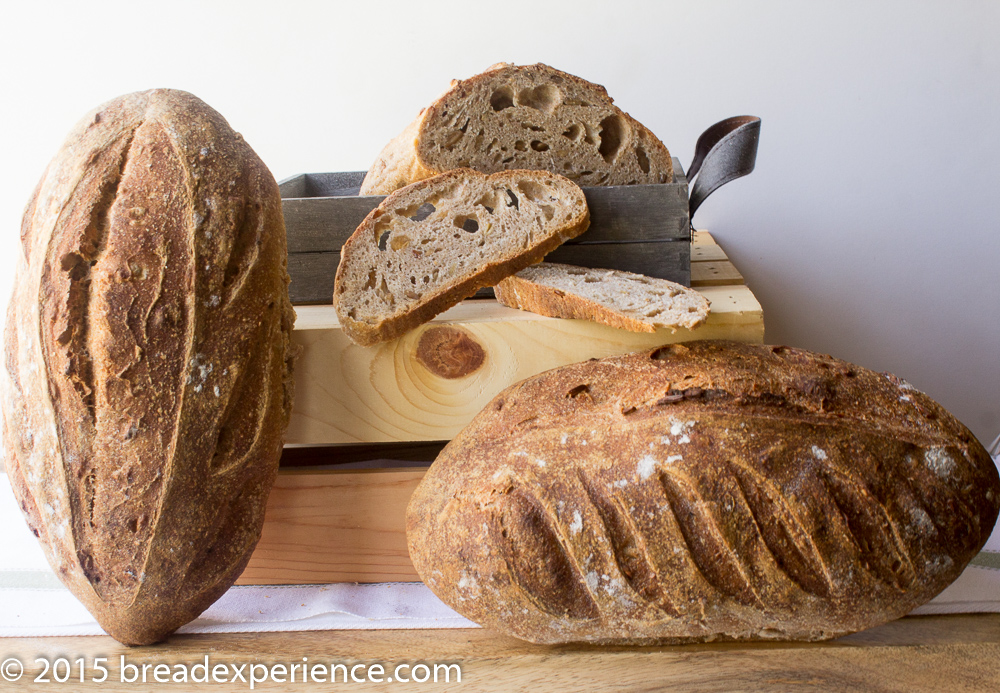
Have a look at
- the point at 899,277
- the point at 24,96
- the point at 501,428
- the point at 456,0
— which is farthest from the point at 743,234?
the point at 24,96

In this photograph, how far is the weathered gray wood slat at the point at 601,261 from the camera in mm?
1244

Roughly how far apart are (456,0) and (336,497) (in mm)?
1262

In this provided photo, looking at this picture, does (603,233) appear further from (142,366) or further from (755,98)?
(755,98)

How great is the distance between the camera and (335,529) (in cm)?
125

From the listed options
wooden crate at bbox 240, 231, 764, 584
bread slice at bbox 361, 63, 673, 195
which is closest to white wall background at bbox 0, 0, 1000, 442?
bread slice at bbox 361, 63, 673, 195

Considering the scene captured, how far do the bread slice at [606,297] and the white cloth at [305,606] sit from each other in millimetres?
507

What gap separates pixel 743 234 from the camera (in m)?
1.96

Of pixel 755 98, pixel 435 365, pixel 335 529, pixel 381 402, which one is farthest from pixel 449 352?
pixel 755 98

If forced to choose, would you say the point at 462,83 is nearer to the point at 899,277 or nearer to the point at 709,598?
the point at 709,598

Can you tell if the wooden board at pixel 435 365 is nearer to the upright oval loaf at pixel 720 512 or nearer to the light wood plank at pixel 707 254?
the upright oval loaf at pixel 720 512

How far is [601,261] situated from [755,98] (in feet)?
2.86

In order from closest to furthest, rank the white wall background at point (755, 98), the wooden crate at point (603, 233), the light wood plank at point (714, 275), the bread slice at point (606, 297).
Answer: the bread slice at point (606, 297)
the wooden crate at point (603, 233)
the light wood plank at point (714, 275)
the white wall background at point (755, 98)

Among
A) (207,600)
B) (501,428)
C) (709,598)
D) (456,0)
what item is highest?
(456,0)

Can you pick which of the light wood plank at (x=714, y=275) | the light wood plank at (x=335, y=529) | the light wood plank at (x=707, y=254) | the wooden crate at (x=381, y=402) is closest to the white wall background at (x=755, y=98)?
the light wood plank at (x=707, y=254)
